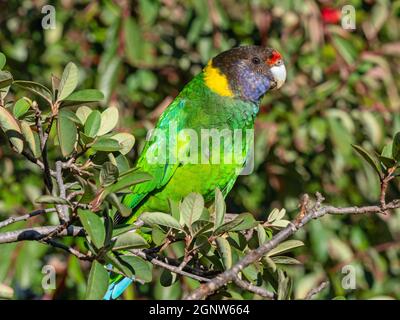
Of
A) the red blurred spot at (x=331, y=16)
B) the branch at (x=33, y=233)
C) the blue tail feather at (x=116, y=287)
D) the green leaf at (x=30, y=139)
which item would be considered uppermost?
the red blurred spot at (x=331, y=16)

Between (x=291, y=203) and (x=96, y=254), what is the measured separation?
1665 millimetres

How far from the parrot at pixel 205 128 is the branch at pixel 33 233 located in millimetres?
611

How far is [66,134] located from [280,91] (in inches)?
70.2

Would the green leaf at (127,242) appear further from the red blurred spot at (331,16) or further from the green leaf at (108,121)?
the red blurred spot at (331,16)

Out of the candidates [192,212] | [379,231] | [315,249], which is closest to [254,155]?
[315,249]

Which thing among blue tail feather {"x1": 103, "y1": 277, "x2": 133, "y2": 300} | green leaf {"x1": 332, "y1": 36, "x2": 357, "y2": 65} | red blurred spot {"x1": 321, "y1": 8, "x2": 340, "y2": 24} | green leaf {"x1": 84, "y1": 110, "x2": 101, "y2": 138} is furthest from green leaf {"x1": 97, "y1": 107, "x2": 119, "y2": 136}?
red blurred spot {"x1": 321, "y1": 8, "x2": 340, "y2": 24}

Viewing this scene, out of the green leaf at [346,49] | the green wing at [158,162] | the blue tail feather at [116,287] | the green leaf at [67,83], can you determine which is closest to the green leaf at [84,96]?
the green leaf at [67,83]

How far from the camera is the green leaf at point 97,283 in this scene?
1548mm

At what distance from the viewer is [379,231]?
11.1 ft

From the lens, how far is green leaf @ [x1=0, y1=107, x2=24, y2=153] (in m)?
1.64

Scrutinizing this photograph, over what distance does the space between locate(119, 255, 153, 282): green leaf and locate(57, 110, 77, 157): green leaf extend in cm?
29

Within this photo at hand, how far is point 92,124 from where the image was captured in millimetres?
1756

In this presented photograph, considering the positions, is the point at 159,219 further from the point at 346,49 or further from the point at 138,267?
the point at 346,49

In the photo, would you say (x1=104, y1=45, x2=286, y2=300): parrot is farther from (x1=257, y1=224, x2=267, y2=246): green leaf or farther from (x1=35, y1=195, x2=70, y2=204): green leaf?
(x1=35, y1=195, x2=70, y2=204): green leaf
